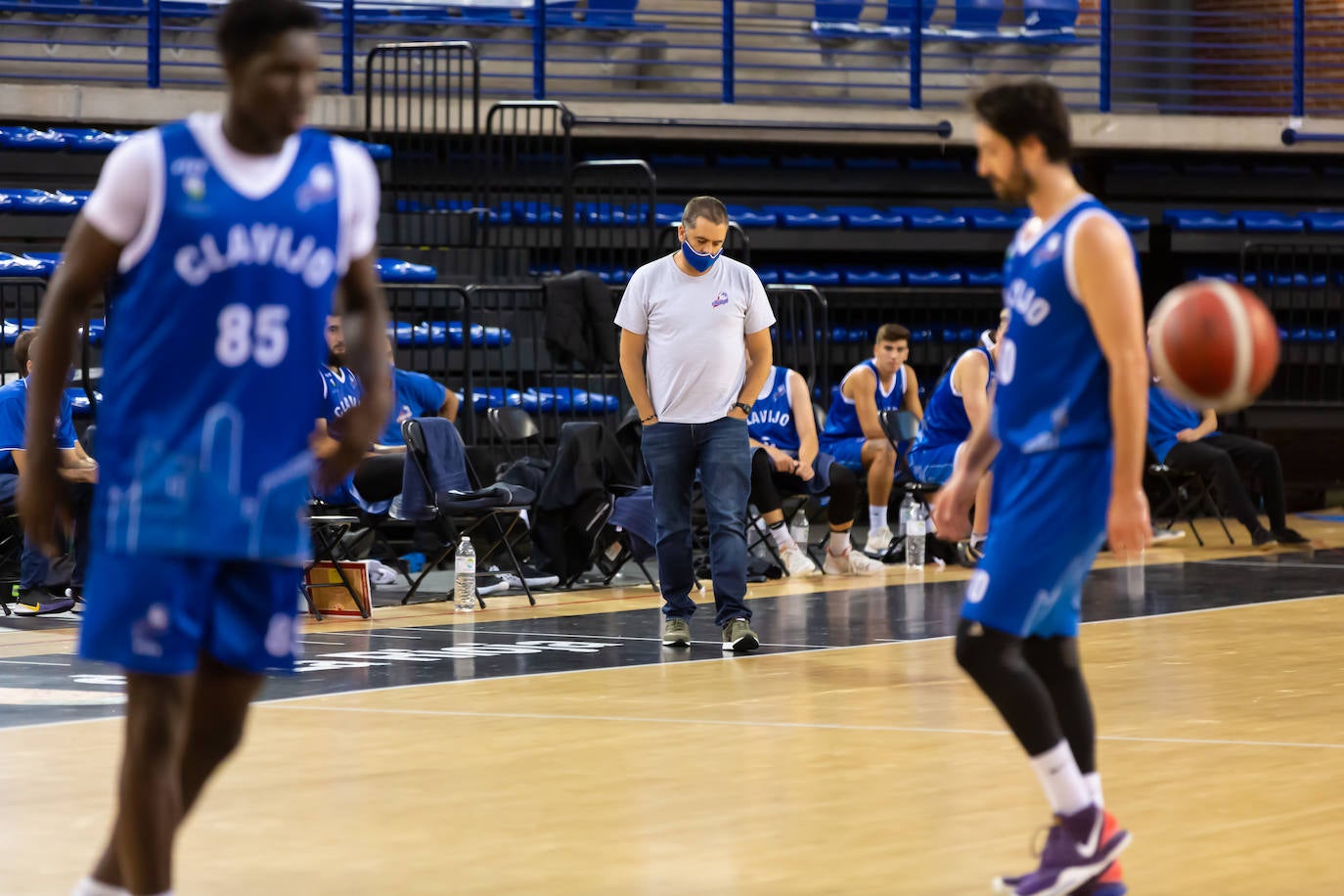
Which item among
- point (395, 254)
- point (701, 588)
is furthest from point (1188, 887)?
point (395, 254)

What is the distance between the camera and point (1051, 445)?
3.81 m

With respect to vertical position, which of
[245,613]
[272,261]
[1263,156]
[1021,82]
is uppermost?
[1263,156]

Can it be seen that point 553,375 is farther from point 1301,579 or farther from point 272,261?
point 272,261

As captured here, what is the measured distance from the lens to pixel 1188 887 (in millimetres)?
3936

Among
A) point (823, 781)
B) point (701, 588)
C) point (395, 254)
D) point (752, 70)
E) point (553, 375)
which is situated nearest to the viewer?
point (823, 781)

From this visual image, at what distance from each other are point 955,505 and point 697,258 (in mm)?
3859

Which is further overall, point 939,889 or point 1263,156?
point 1263,156

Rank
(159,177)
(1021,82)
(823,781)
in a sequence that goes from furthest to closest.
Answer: (823,781)
(1021,82)
(159,177)

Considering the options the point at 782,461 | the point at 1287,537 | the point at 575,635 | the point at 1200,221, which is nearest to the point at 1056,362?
the point at 575,635

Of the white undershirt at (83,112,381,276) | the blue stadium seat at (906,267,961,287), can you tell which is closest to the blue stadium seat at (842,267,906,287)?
the blue stadium seat at (906,267,961,287)

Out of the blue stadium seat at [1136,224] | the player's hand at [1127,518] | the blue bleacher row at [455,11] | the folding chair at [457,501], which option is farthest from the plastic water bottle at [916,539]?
the player's hand at [1127,518]

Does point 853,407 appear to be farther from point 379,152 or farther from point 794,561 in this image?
point 379,152

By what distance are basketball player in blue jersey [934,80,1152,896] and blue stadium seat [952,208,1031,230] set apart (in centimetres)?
1335

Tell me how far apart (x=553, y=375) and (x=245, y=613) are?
10026 mm
